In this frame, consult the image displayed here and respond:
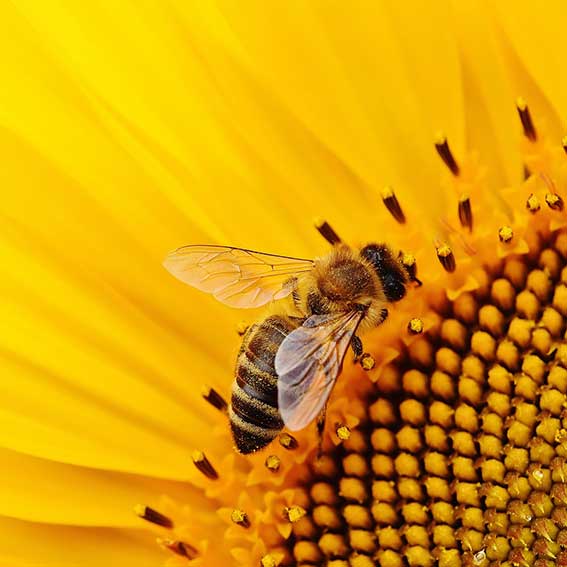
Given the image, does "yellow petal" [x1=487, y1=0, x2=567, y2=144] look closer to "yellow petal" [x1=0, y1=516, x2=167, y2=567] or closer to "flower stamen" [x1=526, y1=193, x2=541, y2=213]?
"flower stamen" [x1=526, y1=193, x2=541, y2=213]

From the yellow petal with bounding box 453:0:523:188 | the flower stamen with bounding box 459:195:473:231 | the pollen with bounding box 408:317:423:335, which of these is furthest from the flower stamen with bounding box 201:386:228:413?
the yellow petal with bounding box 453:0:523:188

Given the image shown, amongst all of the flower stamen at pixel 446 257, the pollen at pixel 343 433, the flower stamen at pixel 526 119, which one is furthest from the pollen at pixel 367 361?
the flower stamen at pixel 526 119

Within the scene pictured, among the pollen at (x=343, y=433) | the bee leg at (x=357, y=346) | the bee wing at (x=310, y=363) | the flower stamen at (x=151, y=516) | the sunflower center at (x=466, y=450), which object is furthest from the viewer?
the flower stamen at (x=151, y=516)

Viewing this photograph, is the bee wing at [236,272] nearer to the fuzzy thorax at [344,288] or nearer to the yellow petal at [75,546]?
the fuzzy thorax at [344,288]

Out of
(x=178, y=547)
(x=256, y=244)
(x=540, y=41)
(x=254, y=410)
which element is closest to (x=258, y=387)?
(x=254, y=410)

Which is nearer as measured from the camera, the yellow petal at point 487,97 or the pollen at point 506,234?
the pollen at point 506,234

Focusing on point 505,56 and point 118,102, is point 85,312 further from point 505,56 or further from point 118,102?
point 505,56
